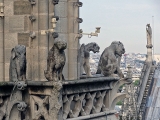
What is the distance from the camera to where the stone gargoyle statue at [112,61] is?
12.4 m

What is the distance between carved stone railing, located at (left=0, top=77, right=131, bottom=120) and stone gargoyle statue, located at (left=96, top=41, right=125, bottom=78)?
1.17 meters

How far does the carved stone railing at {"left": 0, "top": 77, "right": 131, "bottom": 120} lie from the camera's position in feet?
31.3

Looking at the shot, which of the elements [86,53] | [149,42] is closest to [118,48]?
[86,53]

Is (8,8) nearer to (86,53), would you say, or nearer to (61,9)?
(61,9)

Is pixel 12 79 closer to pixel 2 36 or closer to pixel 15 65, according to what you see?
pixel 15 65

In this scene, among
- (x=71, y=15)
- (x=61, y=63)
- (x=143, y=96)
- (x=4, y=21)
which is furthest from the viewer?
(x=143, y=96)

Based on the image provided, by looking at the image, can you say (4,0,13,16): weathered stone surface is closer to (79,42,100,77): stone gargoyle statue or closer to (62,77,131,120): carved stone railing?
(62,77,131,120): carved stone railing

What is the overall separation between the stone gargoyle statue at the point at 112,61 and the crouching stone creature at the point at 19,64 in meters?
2.99

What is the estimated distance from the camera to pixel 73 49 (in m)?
11.4

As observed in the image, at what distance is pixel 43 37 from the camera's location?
34.4ft

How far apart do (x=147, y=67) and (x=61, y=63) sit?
3904cm

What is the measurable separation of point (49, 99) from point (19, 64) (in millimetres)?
826

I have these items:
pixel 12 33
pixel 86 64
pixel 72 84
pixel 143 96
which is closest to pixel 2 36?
pixel 12 33

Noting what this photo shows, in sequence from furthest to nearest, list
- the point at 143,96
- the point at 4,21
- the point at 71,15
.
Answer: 1. the point at 143,96
2. the point at 71,15
3. the point at 4,21
